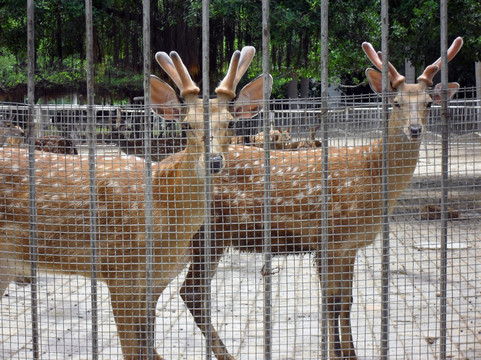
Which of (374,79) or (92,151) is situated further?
(374,79)

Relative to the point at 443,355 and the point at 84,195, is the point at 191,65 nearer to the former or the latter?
the point at 84,195

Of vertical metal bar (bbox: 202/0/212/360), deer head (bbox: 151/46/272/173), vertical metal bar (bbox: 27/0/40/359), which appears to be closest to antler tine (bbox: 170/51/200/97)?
deer head (bbox: 151/46/272/173)

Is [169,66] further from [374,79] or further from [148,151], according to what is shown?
[374,79]

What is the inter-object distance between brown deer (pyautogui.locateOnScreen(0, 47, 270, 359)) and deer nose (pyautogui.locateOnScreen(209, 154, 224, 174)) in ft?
0.22

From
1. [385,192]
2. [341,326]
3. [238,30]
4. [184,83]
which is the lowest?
[341,326]

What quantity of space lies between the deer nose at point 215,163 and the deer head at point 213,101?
94 mm

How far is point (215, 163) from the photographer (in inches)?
152

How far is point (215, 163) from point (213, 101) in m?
0.61

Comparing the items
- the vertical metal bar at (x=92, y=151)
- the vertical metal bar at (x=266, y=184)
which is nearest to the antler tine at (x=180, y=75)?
the vertical metal bar at (x=92, y=151)

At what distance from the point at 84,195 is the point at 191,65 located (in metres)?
7.57

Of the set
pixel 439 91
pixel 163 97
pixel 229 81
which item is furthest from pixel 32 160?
pixel 439 91

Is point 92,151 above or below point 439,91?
below

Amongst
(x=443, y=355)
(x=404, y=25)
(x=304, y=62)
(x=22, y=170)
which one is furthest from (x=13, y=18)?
(x=443, y=355)

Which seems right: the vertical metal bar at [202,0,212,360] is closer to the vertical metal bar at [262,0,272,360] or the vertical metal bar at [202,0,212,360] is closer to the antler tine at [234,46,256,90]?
the vertical metal bar at [262,0,272,360]
